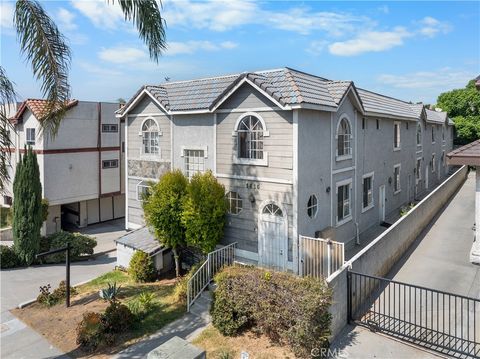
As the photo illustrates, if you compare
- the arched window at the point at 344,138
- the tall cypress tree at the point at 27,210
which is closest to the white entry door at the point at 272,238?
the arched window at the point at 344,138

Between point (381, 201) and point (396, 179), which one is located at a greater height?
point (396, 179)

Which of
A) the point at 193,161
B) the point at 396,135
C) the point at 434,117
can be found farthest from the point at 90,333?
the point at 434,117

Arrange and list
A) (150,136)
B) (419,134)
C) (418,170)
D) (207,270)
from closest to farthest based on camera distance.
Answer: (207,270) → (150,136) → (419,134) → (418,170)

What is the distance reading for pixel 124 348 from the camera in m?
10.2

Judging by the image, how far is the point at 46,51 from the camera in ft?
29.8

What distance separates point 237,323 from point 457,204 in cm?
2231

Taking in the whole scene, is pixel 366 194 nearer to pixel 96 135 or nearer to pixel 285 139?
pixel 285 139

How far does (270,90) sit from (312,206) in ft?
14.3

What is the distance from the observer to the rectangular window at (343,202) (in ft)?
49.6

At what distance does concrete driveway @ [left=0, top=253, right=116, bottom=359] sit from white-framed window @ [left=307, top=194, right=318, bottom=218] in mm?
8840

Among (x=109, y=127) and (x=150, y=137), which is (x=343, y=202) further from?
(x=109, y=127)

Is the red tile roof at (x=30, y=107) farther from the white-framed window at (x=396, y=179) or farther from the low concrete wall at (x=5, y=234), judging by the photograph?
the white-framed window at (x=396, y=179)

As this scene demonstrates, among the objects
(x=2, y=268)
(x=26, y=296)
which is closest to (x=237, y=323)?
(x=26, y=296)

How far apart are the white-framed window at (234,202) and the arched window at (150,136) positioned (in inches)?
204
